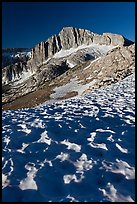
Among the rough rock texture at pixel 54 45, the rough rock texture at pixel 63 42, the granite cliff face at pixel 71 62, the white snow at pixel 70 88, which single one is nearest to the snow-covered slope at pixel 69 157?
the granite cliff face at pixel 71 62

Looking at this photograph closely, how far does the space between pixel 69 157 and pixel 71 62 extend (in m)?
116

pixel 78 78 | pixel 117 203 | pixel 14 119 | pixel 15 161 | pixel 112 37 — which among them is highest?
pixel 112 37

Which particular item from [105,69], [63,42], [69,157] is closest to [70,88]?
[105,69]

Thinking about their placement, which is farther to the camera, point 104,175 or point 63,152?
point 63,152

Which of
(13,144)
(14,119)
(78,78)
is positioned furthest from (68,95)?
(13,144)

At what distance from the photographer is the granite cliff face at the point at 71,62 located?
50822mm

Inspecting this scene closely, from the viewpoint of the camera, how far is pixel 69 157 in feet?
23.6

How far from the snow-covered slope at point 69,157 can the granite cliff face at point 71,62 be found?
1203 inches

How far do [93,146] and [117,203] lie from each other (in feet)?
8.71

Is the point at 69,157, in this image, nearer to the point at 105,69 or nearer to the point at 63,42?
the point at 105,69

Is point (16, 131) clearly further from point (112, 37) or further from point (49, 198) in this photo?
point (112, 37)

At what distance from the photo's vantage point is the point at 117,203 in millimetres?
5340

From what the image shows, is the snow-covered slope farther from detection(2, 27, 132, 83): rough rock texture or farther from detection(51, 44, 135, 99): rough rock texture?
detection(2, 27, 132, 83): rough rock texture

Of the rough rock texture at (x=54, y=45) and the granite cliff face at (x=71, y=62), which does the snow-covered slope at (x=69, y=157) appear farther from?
the rough rock texture at (x=54, y=45)
